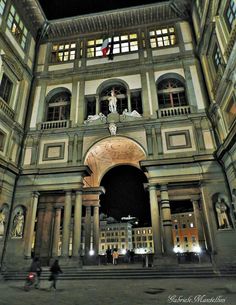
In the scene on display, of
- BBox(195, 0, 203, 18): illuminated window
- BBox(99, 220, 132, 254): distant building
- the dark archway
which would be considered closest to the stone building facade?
BBox(195, 0, 203, 18): illuminated window

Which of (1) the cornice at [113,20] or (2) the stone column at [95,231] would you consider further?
(1) the cornice at [113,20]

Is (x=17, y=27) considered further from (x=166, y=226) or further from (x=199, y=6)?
(x=166, y=226)

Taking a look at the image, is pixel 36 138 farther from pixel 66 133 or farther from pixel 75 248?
pixel 75 248

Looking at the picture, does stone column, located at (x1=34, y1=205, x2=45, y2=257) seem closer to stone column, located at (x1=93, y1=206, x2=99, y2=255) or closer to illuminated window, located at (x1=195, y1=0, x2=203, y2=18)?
stone column, located at (x1=93, y1=206, x2=99, y2=255)

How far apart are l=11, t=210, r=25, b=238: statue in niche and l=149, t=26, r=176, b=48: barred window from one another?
1987 centimetres

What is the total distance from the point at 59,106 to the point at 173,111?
35.9 feet

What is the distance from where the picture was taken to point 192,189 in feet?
69.4

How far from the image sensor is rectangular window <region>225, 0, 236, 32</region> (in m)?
14.2

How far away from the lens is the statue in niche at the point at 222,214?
15125 mm

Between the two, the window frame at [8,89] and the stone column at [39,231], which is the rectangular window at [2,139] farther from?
the stone column at [39,231]

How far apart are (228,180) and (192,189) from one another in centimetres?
545

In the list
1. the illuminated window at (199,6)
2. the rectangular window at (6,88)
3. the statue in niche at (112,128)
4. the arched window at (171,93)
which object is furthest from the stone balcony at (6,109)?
the illuminated window at (199,6)

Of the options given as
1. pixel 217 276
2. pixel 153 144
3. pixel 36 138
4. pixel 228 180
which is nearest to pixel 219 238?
pixel 217 276

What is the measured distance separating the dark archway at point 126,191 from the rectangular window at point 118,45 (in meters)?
13.5
